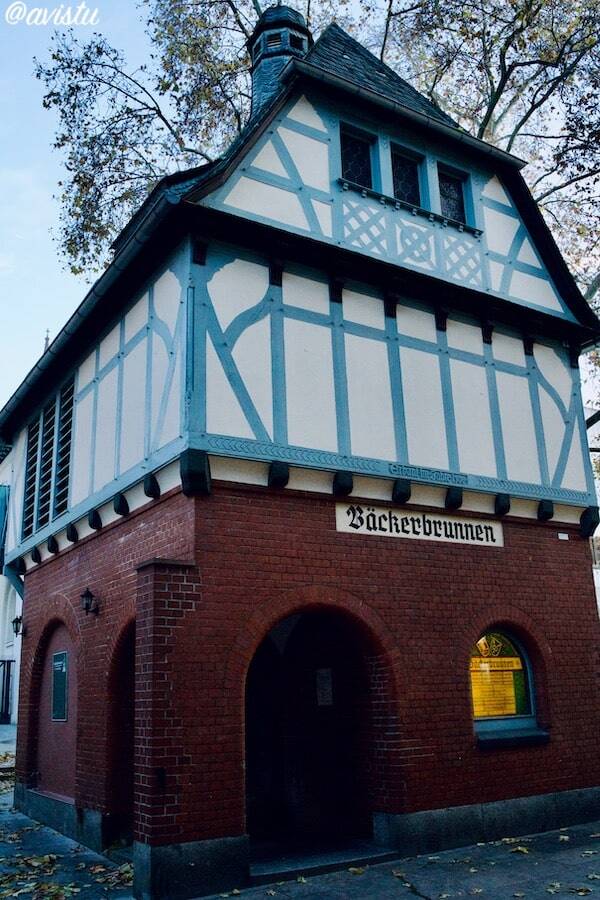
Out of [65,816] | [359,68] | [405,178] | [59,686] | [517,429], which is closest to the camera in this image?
[65,816]

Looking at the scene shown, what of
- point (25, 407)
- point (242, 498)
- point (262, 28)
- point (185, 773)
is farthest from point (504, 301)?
Result: point (25, 407)

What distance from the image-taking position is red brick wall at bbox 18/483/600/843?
25.0 feet

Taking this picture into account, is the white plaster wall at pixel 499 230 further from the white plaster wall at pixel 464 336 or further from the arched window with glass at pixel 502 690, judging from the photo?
the arched window with glass at pixel 502 690

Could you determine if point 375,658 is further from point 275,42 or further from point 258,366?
point 275,42

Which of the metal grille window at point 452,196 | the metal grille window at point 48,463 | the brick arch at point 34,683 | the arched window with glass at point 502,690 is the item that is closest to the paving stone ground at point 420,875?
the arched window with glass at point 502,690

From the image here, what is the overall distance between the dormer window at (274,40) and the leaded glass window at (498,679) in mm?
10030

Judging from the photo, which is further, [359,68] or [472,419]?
[359,68]

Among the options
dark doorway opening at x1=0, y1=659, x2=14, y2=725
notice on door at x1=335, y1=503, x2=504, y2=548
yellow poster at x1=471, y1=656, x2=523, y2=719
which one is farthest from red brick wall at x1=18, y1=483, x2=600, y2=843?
dark doorway opening at x1=0, y1=659, x2=14, y2=725

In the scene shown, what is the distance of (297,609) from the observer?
8609 millimetres

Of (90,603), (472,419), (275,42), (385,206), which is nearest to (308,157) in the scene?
(385,206)

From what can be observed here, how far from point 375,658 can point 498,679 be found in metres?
2.13

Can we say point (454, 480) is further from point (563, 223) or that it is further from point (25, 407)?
point (563, 223)

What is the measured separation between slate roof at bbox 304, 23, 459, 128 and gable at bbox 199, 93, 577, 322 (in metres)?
0.64

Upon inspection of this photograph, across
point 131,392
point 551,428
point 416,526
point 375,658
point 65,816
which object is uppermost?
point 131,392
